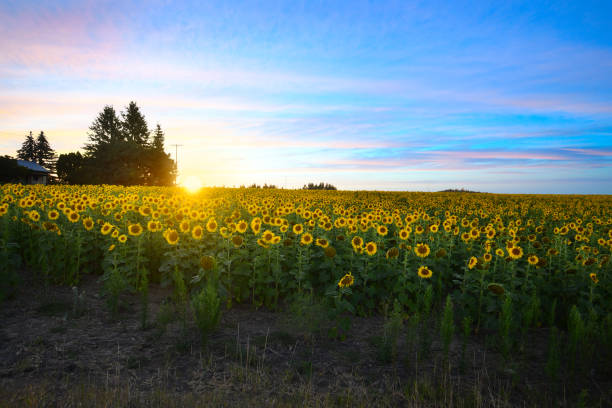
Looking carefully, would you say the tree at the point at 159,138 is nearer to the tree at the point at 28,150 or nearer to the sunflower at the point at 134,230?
the tree at the point at 28,150

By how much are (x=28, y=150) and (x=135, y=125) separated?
161 ft

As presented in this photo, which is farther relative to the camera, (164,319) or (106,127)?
(106,127)

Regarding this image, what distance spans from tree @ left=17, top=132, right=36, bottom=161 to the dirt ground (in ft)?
428

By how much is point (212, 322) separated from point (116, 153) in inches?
2515

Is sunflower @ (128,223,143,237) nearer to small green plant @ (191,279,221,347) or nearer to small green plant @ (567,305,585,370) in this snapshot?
small green plant @ (191,279,221,347)

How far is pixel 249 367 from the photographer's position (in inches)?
172

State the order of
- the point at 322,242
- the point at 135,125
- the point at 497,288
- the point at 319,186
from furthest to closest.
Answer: the point at 135,125 < the point at 319,186 < the point at 322,242 < the point at 497,288

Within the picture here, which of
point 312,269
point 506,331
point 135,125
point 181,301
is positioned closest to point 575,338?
point 506,331

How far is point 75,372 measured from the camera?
422cm

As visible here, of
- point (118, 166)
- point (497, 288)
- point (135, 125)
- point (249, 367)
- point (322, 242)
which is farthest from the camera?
point (135, 125)

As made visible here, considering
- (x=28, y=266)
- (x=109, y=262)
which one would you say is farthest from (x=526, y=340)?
(x=28, y=266)

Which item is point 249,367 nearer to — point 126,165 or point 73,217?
point 73,217

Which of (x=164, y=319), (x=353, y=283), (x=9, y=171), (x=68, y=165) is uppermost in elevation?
(x=68, y=165)

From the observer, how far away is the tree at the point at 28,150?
113688 millimetres
